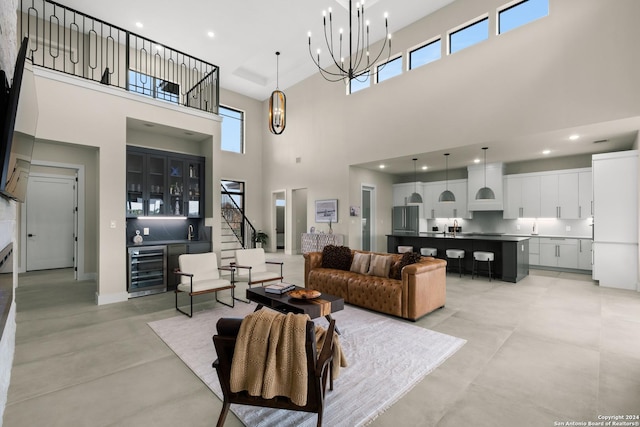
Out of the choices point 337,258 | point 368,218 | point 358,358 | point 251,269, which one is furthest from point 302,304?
point 368,218

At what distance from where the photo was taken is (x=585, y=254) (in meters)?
7.22

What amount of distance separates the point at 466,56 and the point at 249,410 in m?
7.37

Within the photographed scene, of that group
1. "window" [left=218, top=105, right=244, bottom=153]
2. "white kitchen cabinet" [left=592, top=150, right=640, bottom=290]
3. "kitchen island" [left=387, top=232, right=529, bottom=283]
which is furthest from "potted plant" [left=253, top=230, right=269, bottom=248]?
"white kitchen cabinet" [left=592, top=150, right=640, bottom=290]

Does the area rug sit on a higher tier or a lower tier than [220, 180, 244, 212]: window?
lower

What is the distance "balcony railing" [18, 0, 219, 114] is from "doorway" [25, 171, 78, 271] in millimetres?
2616

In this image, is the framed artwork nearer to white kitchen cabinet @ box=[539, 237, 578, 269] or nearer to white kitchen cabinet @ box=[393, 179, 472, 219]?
white kitchen cabinet @ box=[393, 179, 472, 219]

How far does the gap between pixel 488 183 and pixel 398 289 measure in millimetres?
6214

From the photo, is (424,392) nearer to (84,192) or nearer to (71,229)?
(84,192)

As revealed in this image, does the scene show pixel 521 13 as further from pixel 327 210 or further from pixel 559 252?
pixel 327 210

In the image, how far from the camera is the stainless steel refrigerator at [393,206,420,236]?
33.4 feet

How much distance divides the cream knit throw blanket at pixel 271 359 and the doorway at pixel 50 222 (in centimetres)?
719

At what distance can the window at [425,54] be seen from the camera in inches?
279

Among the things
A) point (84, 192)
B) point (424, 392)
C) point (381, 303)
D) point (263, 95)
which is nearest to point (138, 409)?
point (424, 392)

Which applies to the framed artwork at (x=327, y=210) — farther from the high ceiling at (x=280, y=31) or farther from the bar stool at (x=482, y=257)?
the bar stool at (x=482, y=257)
